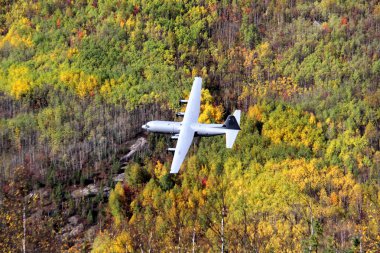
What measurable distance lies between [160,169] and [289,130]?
30890 millimetres

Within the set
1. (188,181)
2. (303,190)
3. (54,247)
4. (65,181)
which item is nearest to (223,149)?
(188,181)

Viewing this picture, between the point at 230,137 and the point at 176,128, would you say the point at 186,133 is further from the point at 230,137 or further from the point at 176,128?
the point at 230,137

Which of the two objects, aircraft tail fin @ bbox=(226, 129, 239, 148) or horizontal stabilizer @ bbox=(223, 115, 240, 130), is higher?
horizontal stabilizer @ bbox=(223, 115, 240, 130)

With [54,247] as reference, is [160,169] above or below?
below

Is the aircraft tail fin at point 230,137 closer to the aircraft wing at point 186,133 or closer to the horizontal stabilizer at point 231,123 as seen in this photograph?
the horizontal stabilizer at point 231,123

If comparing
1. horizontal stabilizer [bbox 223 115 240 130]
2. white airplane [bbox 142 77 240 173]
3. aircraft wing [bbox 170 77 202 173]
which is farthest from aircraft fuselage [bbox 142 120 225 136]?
horizontal stabilizer [bbox 223 115 240 130]

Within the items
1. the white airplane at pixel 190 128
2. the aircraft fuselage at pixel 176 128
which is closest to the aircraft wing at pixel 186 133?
the white airplane at pixel 190 128

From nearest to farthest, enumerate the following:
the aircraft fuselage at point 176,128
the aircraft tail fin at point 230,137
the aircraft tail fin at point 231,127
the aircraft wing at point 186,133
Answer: the aircraft wing at point 186,133 → the aircraft tail fin at point 230,137 → the aircraft tail fin at point 231,127 → the aircraft fuselage at point 176,128

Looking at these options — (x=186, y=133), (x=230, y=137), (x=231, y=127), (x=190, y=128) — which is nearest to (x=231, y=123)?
(x=231, y=127)

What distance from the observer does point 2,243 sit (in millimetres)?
71500

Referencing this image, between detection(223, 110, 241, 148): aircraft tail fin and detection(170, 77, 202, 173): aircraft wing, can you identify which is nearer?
detection(170, 77, 202, 173): aircraft wing

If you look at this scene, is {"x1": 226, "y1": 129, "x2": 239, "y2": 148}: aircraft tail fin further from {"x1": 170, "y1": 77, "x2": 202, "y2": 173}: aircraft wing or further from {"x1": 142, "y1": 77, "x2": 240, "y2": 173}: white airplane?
{"x1": 170, "y1": 77, "x2": 202, "y2": 173}: aircraft wing

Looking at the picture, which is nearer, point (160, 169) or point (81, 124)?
point (160, 169)

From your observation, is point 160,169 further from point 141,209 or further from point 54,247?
point 54,247
